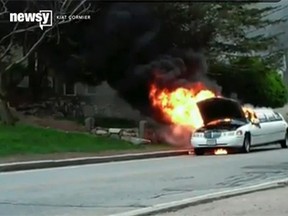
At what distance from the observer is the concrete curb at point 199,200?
35.6 ft

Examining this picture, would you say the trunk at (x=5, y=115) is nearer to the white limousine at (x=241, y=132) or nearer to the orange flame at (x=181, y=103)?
the orange flame at (x=181, y=103)

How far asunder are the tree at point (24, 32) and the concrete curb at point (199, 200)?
16.8m

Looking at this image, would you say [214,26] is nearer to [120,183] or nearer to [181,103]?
[181,103]

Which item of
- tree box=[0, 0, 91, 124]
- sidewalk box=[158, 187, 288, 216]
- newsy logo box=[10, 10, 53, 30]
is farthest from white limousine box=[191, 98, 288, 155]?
sidewalk box=[158, 187, 288, 216]

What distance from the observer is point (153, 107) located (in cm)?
3306

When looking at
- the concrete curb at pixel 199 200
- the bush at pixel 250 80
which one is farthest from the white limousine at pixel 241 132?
the concrete curb at pixel 199 200

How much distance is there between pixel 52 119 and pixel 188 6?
767 centimetres

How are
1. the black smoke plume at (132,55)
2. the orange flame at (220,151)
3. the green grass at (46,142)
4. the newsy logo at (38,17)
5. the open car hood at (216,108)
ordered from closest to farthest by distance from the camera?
the green grass at (46,142), the orange flame at (220,151), the open car hood at (216,108), the newsy logo at (38,17), the black smoke plume at (132,55)

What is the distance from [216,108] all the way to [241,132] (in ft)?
18.1

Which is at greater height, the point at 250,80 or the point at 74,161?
the point at 250,80

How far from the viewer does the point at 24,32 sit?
31125 millimetres

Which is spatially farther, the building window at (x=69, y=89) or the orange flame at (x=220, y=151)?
the building window at (x=69, y=89)

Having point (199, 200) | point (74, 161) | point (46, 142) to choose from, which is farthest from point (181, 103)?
point (199, 200)

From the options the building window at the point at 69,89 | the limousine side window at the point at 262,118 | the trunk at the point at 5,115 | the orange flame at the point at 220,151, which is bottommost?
the orange flame at the point at 220,151
